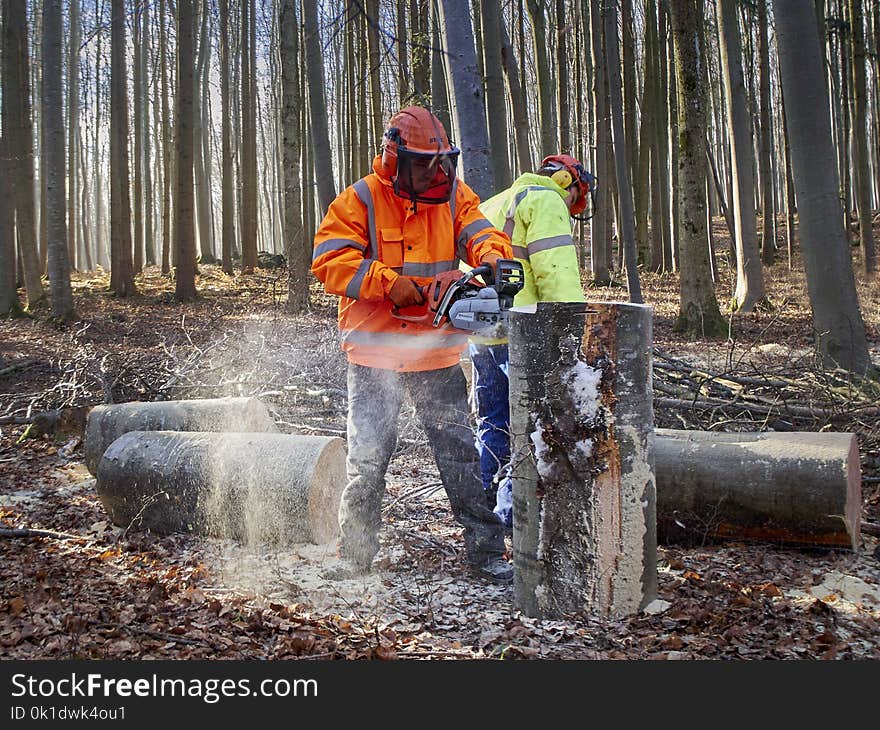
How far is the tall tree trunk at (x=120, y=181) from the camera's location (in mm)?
16625

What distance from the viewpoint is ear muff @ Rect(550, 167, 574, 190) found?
4.61 m

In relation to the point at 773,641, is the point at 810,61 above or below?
above

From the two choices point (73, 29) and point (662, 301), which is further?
point (73, 29)

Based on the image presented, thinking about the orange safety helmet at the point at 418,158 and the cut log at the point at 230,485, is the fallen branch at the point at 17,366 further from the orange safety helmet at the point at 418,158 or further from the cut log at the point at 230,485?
the orange safety helmet at the point at 418,158

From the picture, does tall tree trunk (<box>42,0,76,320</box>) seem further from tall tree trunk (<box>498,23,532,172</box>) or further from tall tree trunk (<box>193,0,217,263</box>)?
tall tree trunk (<box>193,0,217,263</box>)

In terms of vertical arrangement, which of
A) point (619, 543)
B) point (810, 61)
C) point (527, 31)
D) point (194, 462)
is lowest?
point (619, 543)

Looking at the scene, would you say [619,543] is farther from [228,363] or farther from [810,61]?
[810,61]

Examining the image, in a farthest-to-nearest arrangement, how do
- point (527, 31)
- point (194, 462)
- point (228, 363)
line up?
point (527, 31)
point (228, 363)
point (194, 462)

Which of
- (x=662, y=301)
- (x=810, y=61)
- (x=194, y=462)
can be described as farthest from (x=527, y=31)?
(x=194, y=462)

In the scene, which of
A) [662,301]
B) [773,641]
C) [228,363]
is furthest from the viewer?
[662,301]

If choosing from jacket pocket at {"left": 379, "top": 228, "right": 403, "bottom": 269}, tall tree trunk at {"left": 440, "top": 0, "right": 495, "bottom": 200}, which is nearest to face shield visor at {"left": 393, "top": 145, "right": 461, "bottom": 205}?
jacket pocket at {"left": 379, "top": 228, "right": 403, "bottom": 269}

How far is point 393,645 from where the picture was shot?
3.04m

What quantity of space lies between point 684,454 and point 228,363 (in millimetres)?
4578

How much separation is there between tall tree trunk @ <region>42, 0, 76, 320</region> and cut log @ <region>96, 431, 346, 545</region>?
9.03m
